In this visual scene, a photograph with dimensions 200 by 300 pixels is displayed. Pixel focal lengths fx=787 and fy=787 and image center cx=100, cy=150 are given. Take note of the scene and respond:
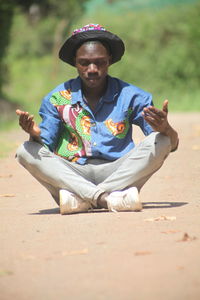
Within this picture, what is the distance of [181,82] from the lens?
89.2 feet

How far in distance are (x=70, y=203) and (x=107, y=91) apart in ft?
3.28

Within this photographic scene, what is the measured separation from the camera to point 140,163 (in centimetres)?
622

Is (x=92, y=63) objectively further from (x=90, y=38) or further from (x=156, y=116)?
(x=156, y=116)

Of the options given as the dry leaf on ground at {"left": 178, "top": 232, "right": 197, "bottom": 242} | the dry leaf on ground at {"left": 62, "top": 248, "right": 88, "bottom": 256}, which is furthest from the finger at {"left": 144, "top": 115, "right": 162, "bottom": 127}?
the dry leaf on ground at {"left": 62, "top": 248, "right": 88, "bottom": 256}

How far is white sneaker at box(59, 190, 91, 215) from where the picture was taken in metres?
Answer: 6.12

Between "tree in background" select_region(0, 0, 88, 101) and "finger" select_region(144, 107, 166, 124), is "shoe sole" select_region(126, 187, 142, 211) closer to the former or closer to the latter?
"finger" select_region(144, 107, 166, 124)

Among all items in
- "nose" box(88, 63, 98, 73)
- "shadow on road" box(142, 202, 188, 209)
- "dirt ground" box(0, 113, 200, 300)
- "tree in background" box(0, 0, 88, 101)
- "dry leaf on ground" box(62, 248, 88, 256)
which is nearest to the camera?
"dirt ground" box(0, 113, 200, 300)

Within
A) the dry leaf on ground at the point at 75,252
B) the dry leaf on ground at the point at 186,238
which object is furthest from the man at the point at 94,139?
the dry leaf on ground at the point at 75,252

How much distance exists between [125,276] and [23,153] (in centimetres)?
246

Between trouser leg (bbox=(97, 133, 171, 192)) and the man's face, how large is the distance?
64cm

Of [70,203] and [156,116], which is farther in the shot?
[70,203]

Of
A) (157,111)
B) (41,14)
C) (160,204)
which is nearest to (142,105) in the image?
(157,111)

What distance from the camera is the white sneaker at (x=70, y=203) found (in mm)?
6125

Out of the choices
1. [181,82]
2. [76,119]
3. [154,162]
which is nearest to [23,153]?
[76,119]
